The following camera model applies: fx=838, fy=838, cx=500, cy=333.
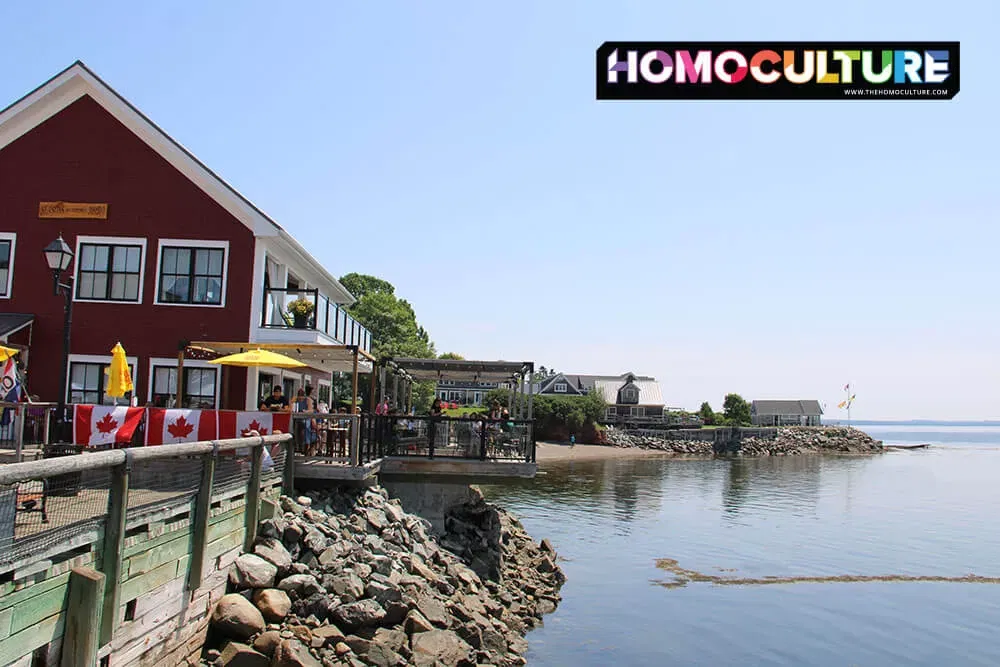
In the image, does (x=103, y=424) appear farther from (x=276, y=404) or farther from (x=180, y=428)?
(x=276, y=404)

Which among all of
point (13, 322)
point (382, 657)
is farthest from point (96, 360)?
point (382, 657)

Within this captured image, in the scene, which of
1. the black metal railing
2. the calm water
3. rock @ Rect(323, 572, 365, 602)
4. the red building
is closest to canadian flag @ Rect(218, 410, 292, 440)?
the black metal railing

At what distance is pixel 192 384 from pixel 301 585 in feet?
34.1

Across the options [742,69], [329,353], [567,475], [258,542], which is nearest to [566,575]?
[329,353]

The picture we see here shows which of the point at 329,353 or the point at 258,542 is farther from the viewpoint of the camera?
the point at 329,353

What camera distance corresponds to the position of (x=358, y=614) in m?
12.5

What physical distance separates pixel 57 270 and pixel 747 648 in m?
16.2

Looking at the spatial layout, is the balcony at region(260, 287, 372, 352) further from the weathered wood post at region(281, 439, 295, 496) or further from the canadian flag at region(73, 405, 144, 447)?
the canadian flag at region(73, 405, 144, 447)

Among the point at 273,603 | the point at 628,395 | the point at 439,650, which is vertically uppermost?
the point at 628,395

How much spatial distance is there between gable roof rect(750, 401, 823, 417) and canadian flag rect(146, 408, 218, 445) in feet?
405

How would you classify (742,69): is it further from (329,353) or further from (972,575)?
(972,575)

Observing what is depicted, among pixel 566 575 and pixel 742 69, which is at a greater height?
pixel 742 69

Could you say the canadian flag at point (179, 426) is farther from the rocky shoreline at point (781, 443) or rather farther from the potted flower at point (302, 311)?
the rocky shoreline at point (781, 443)

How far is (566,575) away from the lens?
25.0 meters
